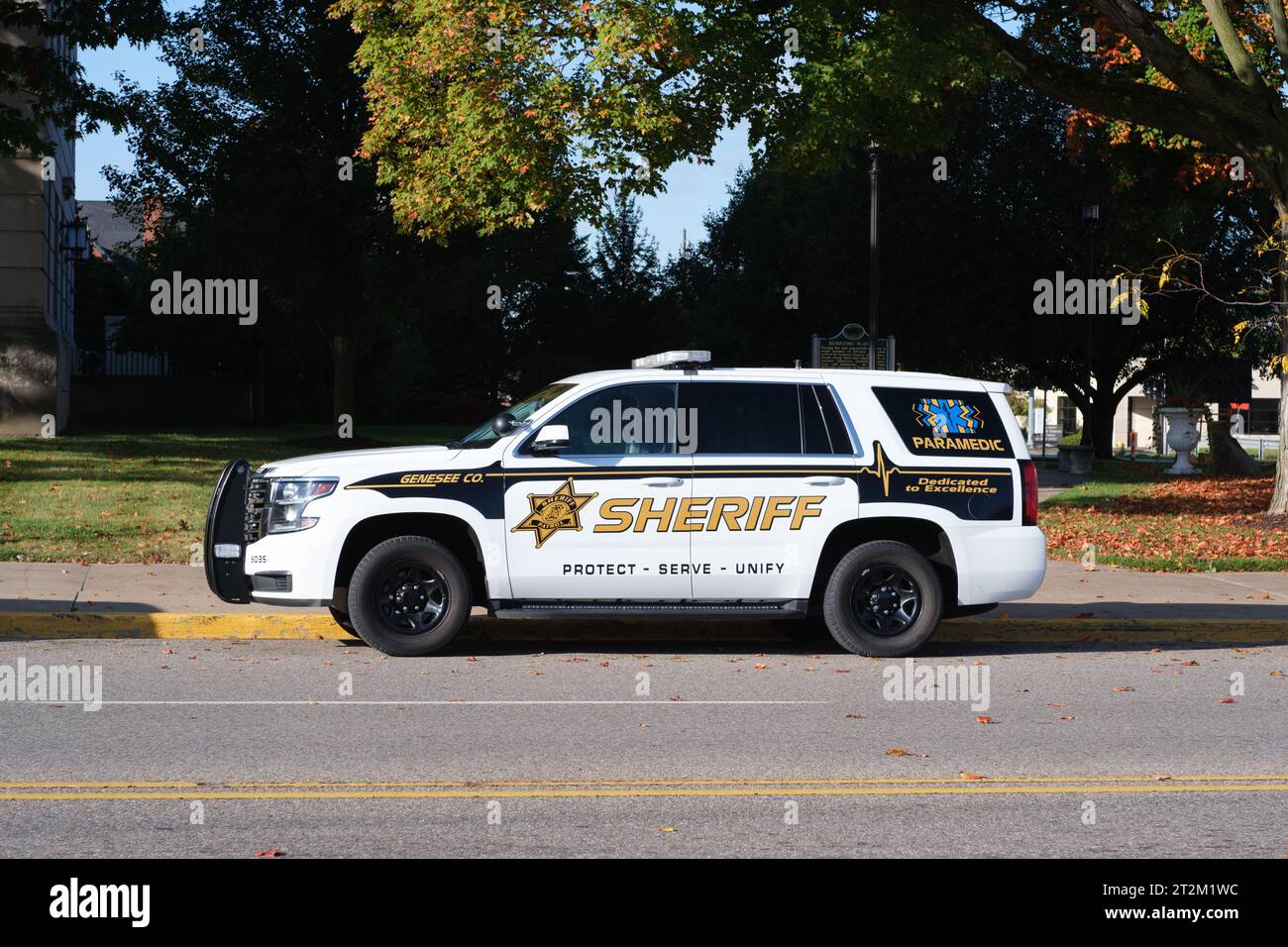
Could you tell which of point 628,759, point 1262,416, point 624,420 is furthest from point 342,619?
point 1262,416

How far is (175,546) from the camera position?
53.2ft

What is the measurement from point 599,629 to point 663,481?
1.87m

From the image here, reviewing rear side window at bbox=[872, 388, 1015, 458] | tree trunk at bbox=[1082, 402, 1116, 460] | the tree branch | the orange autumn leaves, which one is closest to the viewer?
rear side window at bbox=[872, 388, 1015, 458]

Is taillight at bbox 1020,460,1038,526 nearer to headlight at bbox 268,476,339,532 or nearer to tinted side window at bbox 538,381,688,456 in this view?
tinted side window at bbox 538,381,688,456

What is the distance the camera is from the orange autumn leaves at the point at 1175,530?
17156 mm

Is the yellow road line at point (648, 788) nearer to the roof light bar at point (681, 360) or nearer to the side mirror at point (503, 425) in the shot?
the side mirror at point (503, 425)

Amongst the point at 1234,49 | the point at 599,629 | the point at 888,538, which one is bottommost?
the point at 599,629

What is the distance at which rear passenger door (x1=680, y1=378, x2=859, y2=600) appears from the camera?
424 inches

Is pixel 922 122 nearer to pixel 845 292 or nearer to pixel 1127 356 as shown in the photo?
pixel 845 292

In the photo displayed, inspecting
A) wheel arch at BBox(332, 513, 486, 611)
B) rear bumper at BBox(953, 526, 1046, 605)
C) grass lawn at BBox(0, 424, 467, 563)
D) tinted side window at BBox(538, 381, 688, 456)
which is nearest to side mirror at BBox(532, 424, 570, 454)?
tinted side window at BBox(538, 381, 688, 456)

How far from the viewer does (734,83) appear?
21.9 meters

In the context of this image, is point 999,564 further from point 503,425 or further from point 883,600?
point 503,425

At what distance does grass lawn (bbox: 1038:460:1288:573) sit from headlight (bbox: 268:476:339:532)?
388 inches

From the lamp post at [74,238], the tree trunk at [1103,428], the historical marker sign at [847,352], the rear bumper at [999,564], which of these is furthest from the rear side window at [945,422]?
the tree trunk at [1103,428]
